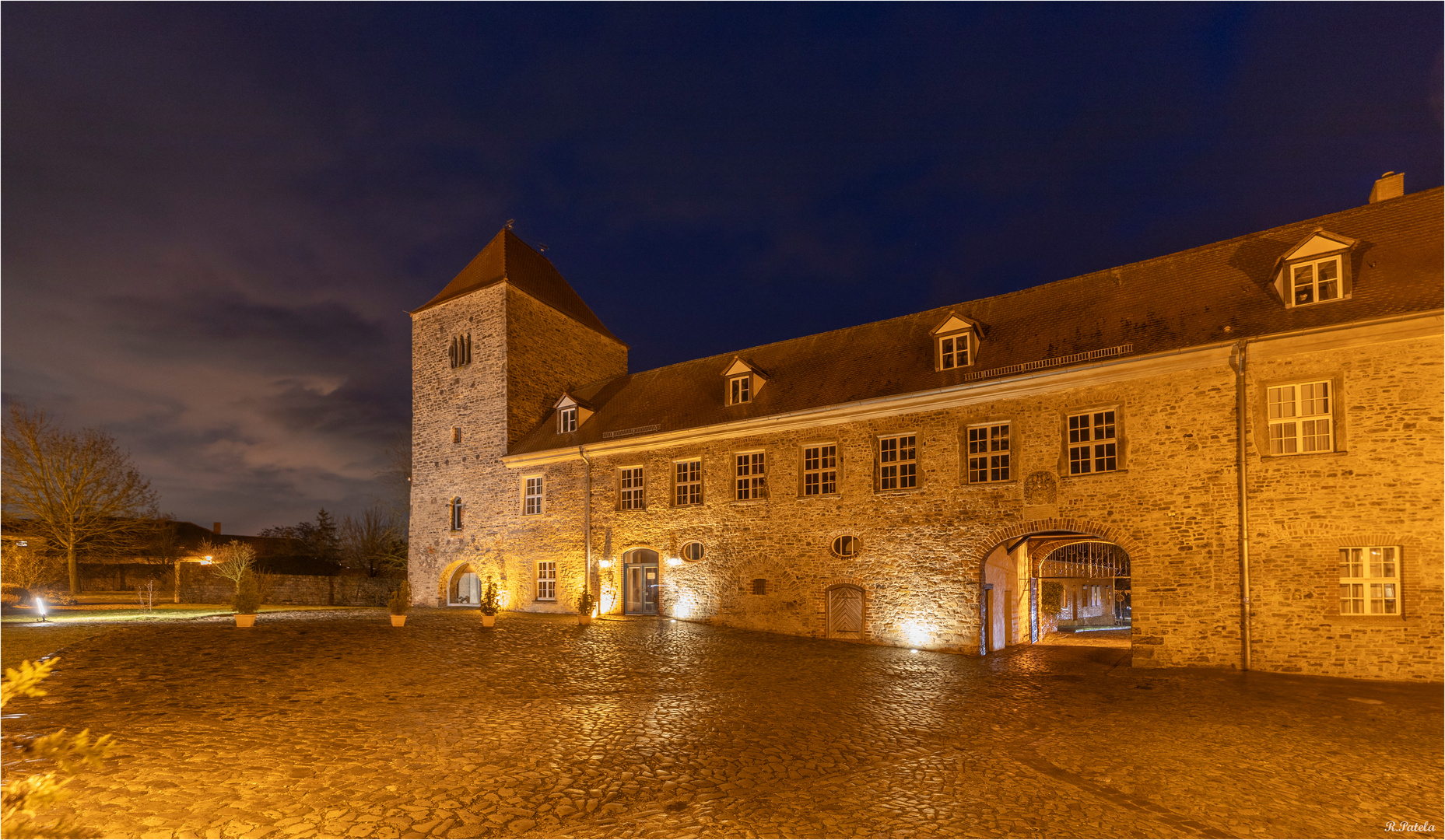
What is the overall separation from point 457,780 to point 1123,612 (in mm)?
36787

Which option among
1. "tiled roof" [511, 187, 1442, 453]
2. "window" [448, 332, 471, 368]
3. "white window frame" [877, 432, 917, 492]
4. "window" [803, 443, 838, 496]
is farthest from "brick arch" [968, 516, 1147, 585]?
"window" [448, 332, 471, 368]

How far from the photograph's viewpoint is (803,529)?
20750 millimetres

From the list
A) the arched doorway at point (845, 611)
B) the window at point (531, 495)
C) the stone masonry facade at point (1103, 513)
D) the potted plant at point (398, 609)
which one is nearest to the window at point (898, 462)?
the stone masonry facade at point (1103, 513)

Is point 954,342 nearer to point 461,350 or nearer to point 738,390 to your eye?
point 738,390

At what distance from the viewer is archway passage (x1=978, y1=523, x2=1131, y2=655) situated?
1792 cm

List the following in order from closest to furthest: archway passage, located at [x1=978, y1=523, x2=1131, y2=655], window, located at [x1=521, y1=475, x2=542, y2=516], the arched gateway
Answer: the arched gateway → archway passage, located at [x1=978, y1=523, x2=1131, y2=655] → window, located at [x1=521, y1=475, x2=542, y2=516]

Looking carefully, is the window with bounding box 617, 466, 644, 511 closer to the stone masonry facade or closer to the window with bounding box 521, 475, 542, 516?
the stone masonry facade

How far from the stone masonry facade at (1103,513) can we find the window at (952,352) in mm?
1500

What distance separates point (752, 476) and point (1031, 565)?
857cm

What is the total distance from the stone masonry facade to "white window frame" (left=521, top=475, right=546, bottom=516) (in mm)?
257

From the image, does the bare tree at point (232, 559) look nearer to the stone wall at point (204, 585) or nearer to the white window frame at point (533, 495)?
the stone wall at point (204, 585)

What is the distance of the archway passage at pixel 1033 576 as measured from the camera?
17.9 meters

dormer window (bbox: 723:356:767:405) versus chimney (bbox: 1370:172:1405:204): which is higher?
chimney (bbox: 1370:172:1405:204)

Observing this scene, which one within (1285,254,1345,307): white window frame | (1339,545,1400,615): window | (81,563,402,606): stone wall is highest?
(1285,254,1345,307): white window frame
